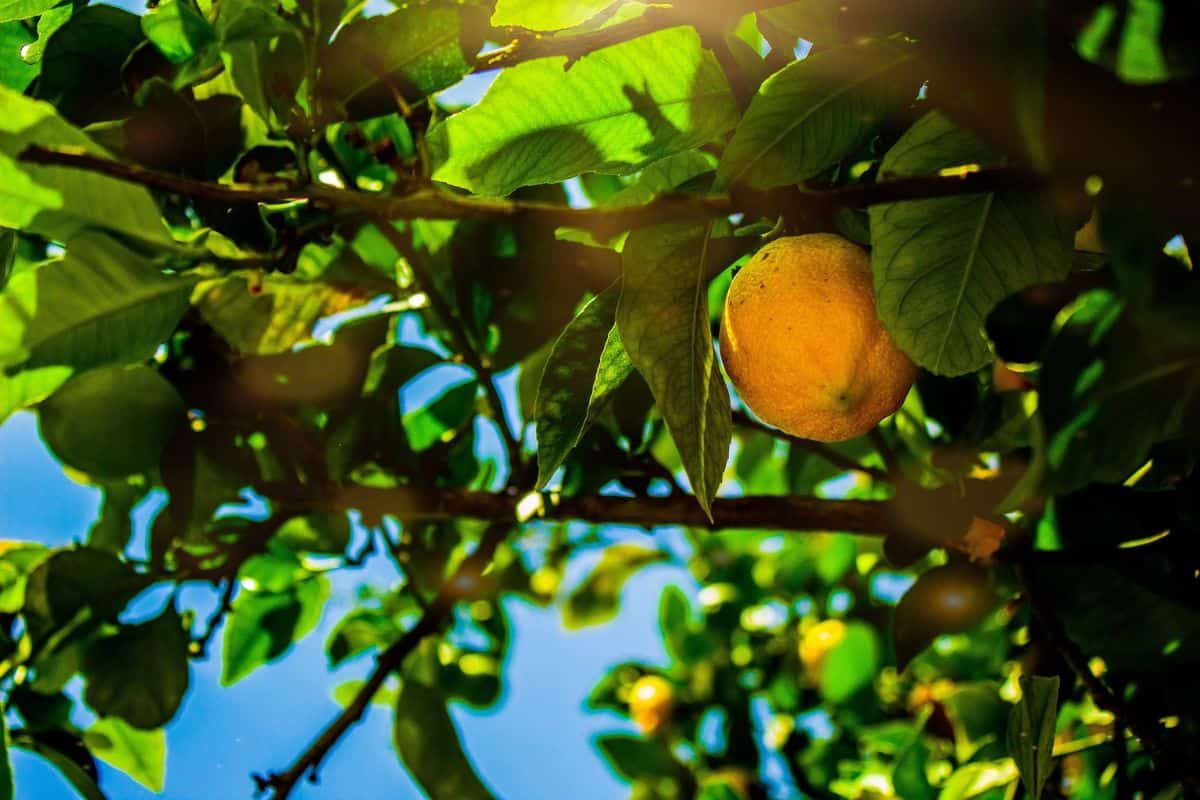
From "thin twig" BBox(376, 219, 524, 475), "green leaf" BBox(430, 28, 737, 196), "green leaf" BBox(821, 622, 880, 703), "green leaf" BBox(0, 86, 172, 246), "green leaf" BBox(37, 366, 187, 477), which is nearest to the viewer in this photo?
"green leaf" BBox(0, 86, 172, 246)

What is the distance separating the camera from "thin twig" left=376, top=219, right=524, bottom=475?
137 centimetres

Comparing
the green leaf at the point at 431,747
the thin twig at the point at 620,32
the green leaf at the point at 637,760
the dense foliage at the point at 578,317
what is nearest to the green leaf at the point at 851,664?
the dense foliage at the point at 578,317

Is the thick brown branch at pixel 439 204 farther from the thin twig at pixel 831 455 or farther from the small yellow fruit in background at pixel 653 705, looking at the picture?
the small yellow fruit in background at pixel 653 705

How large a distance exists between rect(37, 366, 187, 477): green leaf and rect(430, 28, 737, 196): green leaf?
0.59 m

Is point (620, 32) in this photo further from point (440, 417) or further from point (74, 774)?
point (74, 774)

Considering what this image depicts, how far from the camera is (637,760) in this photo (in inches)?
91.0

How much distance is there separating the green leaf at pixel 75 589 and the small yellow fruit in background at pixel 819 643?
1.40 metres

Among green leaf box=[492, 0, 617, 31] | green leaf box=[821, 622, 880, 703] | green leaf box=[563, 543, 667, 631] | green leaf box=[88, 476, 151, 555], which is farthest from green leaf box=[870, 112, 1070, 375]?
green leaf box=[563, 543, 667, 631]

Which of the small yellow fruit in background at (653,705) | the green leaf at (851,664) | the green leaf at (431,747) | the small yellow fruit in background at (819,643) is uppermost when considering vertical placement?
the green leaf at (431,747)

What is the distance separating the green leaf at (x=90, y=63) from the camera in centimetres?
108

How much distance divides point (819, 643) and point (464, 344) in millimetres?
1226

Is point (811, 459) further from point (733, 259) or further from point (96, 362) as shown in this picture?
point (96, 362)

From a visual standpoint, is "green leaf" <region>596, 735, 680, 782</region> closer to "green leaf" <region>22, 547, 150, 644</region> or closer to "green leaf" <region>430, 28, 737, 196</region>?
"green leaf" <region>22, 547, 150, 644</region>

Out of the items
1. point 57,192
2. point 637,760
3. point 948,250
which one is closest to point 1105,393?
point 948,250
